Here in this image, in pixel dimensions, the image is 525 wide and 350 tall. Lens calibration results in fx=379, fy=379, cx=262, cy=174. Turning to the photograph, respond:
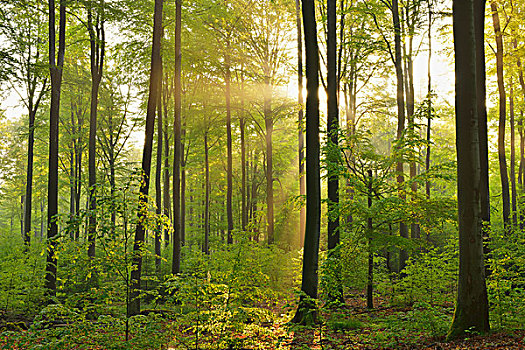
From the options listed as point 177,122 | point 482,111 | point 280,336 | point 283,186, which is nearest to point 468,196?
point 482,111

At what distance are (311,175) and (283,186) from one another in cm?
2211

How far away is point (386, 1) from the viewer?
53.6ft

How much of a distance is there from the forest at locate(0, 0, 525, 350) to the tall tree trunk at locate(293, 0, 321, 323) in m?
0.04

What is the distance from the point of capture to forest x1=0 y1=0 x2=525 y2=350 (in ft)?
20.4

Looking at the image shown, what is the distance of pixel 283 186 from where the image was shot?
102ft

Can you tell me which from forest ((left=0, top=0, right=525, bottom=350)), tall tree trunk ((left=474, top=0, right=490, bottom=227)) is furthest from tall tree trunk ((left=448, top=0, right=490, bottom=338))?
tall tree trunk ((left=474, top=0, right=490, bottom=227))

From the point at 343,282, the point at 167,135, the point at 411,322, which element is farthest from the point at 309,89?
the point at 167,135

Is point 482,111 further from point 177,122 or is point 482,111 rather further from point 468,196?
point 177,122

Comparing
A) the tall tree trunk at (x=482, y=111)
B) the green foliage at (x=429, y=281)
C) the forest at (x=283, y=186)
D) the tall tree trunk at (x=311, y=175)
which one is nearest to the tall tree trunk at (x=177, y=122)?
the forest at (x=283, y=186)

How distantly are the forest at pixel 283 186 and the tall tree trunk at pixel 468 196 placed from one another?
2 centimetres

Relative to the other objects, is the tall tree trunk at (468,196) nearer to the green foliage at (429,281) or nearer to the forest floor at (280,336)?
the forest floor at (280,336)

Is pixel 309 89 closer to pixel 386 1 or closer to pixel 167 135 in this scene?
pixel 386 1

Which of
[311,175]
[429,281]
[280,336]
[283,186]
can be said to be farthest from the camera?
[283,186]

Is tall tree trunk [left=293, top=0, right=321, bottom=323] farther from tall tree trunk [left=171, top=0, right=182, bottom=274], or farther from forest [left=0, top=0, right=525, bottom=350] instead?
tall tree trunk [left=171, top=0, right=182, bottom=274]
